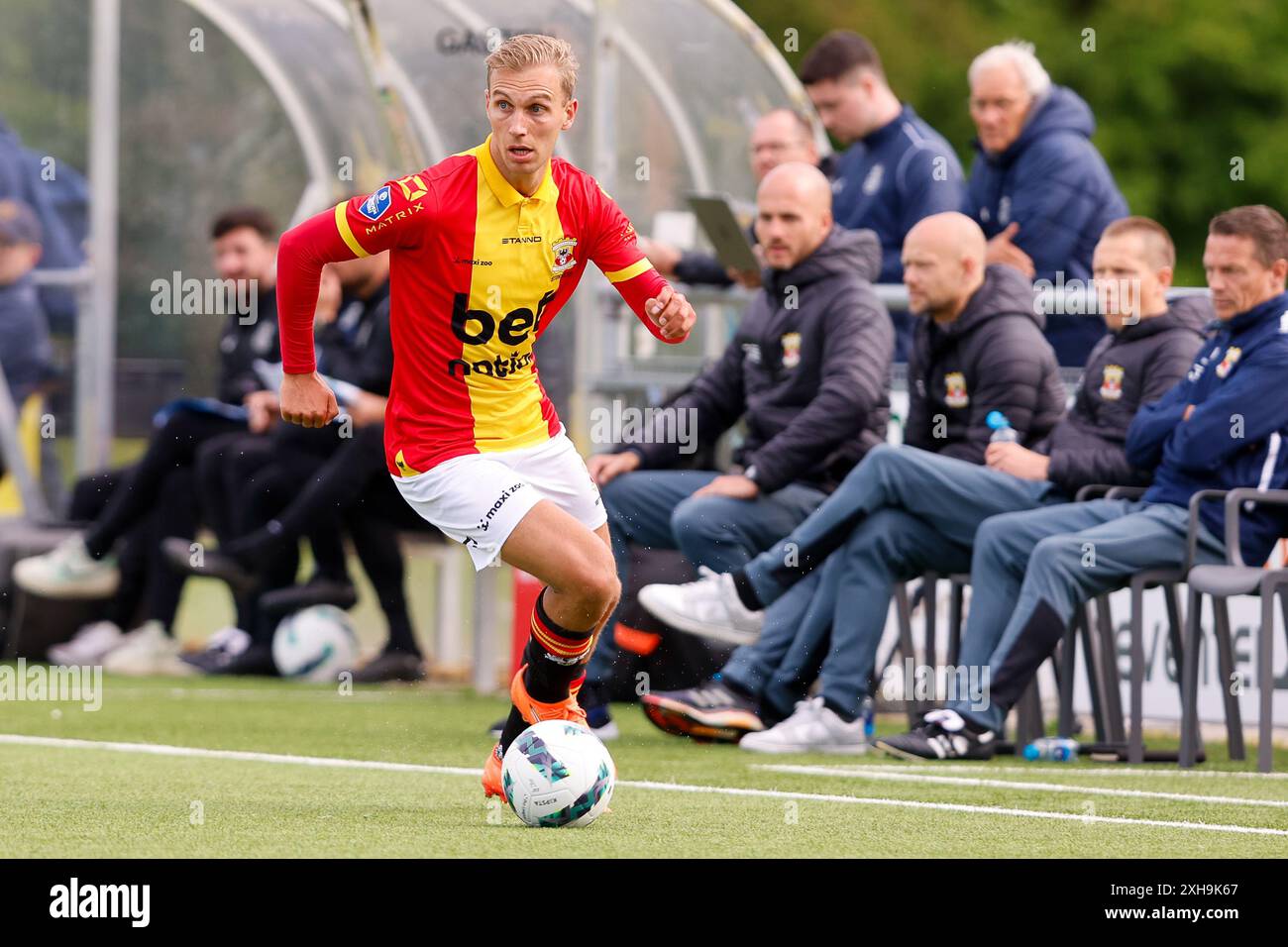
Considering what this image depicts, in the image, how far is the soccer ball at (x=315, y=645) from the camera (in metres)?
12.0

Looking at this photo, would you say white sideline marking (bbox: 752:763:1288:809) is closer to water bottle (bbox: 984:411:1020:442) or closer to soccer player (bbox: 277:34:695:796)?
soccer player (bbox: 277:34:695:796)

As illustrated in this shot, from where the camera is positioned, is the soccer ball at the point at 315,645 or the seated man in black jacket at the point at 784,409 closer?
the seated man in black jacket at the point at 784,409

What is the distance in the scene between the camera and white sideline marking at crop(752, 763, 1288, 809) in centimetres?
688

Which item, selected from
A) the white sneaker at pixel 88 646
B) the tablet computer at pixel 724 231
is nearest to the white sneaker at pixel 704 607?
the tablet computer at pixel 724 231

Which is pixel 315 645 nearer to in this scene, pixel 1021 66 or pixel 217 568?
pixel 217 568

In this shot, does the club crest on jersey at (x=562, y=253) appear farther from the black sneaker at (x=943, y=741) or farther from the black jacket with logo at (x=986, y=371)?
the black jacket with logo at (x=986, y=371)

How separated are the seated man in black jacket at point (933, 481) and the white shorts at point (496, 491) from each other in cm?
206

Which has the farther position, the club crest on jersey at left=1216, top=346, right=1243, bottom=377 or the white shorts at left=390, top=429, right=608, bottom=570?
the club crest on jersey at left=1216, top=346, right=1243, bottom=377

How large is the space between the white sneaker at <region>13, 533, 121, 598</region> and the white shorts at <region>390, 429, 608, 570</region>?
21.7 ft

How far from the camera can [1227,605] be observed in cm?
844

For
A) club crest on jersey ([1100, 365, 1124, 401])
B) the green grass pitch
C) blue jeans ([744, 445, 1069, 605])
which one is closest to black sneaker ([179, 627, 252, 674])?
the green grass pitch

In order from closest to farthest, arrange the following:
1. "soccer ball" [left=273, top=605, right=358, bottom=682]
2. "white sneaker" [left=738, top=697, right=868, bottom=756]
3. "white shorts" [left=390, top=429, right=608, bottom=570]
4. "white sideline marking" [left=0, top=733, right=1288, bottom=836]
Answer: "white sideline marking" [left=0, top=733, right=1288, bottom=836], "white shorts" [left=390, top=429, right=608, bottom=570], "white sneaker" [left=738, top=697, right=868, bottom=756], "soccer ball" [left=273, top=605, right=358, bottom=682]
